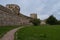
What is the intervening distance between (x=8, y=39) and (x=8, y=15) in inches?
686

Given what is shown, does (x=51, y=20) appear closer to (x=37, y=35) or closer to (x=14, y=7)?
(x=14, y=7)

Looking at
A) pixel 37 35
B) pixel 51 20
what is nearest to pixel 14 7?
pixel 51 20

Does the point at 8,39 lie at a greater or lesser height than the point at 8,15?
lesser

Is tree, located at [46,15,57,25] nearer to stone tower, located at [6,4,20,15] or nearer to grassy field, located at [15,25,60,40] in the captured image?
stone tower, located at [6,4,20,15]

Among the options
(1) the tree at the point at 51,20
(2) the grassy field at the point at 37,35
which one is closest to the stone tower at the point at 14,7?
(1) the tree at the point at 51,20

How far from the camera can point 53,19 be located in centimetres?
5094

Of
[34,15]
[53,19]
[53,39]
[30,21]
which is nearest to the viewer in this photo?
[53,39]

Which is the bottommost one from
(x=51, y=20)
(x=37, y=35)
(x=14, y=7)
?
(x=37, y=35)

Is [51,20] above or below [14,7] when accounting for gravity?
below

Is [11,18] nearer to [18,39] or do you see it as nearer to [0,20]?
[0,20]

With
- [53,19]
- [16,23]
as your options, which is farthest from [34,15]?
[16,23]

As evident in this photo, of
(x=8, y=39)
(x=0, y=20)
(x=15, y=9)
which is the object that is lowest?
(x=8, y=39)

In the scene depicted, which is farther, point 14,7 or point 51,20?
point 51,20

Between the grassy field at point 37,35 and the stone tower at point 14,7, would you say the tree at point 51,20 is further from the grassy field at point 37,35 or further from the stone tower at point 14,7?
the grassy field at point 37,35
